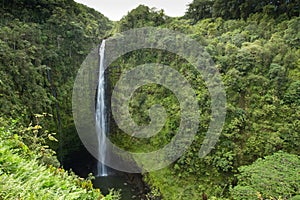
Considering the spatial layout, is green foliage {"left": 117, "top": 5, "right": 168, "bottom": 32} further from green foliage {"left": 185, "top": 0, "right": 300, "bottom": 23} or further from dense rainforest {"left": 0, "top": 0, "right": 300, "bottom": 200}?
green foliage {"left": 185, "top": 0, "right": 300, "bottom": 23}

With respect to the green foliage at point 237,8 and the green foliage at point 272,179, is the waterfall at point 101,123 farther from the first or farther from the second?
the green foliage at point 272,179

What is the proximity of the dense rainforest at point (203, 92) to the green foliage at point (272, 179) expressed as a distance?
0.02 metres

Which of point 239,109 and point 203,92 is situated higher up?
point 203,92

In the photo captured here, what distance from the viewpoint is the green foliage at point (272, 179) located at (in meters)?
6.37

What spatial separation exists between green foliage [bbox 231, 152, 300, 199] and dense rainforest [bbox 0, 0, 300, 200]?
2 centimetres

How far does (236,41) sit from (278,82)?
10.4ft

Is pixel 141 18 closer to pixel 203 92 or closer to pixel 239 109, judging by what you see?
pixel 203 92

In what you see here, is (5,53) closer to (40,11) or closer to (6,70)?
(6,70)

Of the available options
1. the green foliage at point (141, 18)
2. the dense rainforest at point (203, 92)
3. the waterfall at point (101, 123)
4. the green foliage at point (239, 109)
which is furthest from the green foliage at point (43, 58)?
the green foliage at point (239, 109)

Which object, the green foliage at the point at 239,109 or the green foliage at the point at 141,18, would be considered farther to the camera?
the green foliage at the point at 141,18

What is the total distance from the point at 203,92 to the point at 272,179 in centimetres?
485

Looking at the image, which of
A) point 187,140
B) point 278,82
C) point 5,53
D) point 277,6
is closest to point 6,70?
point 5,53

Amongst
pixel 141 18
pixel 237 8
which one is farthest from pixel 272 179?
pixel 141 18

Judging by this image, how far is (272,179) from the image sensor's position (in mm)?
6641
